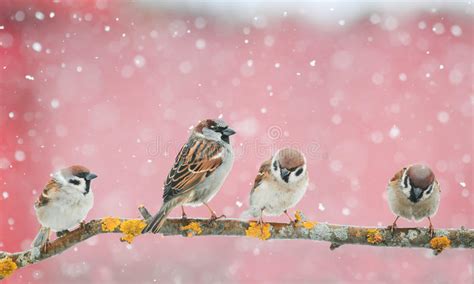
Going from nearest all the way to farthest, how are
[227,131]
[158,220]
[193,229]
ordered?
1. [158,220]
2. [193,229]
3. [227,131]

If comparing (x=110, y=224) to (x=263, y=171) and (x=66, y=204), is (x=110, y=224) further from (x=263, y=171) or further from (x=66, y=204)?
(x=263, y=171)

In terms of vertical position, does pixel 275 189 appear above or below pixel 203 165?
below

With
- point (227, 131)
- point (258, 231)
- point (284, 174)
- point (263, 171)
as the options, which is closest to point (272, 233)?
point (258, 231)

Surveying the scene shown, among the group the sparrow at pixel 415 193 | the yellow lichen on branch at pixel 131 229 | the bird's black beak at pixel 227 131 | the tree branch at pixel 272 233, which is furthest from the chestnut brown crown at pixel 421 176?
the yellow lichen on branch at pixel 131 229

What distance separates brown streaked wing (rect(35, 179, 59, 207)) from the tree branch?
0.19 metres

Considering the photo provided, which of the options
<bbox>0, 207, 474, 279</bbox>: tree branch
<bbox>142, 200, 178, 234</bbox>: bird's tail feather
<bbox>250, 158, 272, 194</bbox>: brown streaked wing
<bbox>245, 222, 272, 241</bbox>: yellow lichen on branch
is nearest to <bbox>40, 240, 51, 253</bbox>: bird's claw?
<bbox>0, 207, 474, 279</bbox>: tree branch

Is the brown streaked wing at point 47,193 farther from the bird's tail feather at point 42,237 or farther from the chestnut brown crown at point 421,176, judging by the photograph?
the chestnut brown crown at point 421,176

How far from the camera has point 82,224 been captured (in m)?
2.32

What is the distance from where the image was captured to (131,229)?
2.25m

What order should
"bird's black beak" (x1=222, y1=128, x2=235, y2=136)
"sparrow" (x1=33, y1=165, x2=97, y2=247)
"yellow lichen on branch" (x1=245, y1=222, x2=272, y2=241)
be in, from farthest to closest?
"bird's black beak" (x1=222, y1=128, x2=235, y2=136) → "sparrow" (x1=33, y1=165, x2=97, y2=247) → "yellow lichen on branch" (x1=245, y1=222, x2=272, y2=241)

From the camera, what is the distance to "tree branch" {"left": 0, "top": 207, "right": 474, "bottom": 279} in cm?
228

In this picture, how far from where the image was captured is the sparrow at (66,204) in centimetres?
235

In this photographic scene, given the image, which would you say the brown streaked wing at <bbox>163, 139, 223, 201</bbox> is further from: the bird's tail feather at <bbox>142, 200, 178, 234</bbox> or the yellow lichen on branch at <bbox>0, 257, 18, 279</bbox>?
the yellow lichen on branch at <bbox>0, 257, 18, 279</bbox>

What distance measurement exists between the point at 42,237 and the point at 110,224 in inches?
11.2
